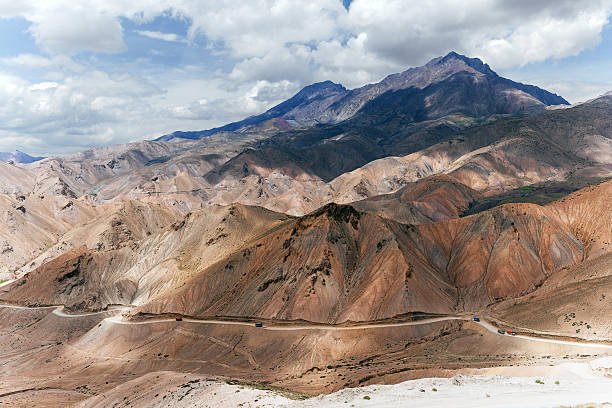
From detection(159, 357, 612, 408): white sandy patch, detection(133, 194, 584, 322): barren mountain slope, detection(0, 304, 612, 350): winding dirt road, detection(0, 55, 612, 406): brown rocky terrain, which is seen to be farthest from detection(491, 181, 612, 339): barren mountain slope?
detection(159, 357, 612, 408): white sandy patch

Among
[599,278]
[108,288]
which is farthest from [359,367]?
[108,288]

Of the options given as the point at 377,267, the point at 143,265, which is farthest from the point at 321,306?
the point at 143,265

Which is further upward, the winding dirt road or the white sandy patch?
the white sandy patch

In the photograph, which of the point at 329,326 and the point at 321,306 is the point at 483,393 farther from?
the point at 321,306

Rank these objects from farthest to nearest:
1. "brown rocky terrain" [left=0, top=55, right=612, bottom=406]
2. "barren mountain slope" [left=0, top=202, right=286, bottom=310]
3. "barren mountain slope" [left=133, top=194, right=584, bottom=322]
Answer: "barren mountain slope" [left=0, top=202, right=286, bottom=310], "barren mountain slope" [left=133, top=194, right=584, bottom=322], "brown rocky terrain" [left=0, top=55, right=612, bottom=406]

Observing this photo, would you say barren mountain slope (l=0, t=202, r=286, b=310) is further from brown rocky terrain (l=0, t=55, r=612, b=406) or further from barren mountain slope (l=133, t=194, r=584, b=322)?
barren mountain slope (l=133, t=194, r=584, b=322)

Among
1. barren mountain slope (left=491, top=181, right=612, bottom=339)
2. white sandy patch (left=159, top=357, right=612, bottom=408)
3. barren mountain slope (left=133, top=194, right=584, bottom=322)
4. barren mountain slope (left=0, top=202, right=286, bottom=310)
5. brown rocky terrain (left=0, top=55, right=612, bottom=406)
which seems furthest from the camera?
barren mountain slope (left=0, top=202, right=286, bottom=310)

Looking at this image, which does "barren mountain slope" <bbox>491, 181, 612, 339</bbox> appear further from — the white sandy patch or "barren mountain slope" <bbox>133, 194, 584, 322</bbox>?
the white sandy patch

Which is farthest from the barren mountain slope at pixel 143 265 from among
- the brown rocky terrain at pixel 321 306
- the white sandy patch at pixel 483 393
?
the white sandy patch at pixel 483 393

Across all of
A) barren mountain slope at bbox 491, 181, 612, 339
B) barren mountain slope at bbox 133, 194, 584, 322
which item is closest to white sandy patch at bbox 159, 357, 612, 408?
barren mountain slope at bbox 491, 181, 612, 339

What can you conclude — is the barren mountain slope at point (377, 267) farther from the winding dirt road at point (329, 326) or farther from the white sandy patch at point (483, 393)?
the white sandy patch at point (483, 393)

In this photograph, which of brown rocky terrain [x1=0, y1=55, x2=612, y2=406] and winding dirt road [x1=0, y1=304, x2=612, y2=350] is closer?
winding dirt road [x1=0, y1=304, x2=612, y2=350]
